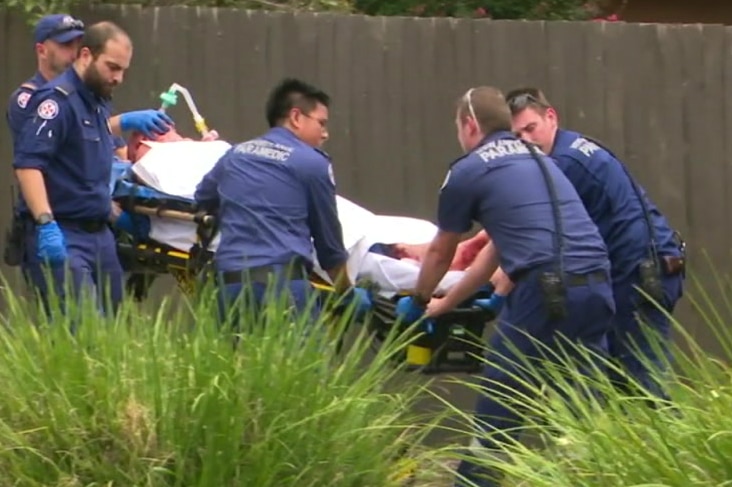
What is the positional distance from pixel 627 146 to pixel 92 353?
4354 mm

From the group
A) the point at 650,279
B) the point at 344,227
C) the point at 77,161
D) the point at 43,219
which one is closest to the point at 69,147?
the point at 77,161

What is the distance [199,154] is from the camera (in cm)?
755

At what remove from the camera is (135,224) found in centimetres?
744

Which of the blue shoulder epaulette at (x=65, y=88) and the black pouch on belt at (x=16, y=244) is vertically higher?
the blue shoulder epaulette at (x=65, y=88)

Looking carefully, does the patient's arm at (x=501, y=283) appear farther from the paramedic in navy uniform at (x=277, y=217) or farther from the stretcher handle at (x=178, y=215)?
the stretcher handle at (x=178, y=215)

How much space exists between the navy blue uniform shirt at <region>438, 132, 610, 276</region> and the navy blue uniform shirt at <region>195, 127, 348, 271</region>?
573mm

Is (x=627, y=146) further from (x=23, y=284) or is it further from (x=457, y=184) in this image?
(x=23, y=284)

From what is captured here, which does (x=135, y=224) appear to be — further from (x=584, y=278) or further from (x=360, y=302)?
(x=584, y=278)

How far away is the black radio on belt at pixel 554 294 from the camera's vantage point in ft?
21.1

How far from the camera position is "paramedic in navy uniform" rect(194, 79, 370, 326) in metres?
6.84

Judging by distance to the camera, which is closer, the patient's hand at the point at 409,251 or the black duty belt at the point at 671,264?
the patient's hand at the point at 409,251

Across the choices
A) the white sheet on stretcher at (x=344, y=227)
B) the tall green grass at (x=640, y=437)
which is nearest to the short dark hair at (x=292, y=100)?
the white sheet on stretcher at (x=344, y=227)

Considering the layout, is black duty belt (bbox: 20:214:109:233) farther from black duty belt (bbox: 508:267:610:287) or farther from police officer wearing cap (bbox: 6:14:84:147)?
black duty belt (bbox: 508:267:610:287)

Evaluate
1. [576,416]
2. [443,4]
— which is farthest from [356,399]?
[443,4]
